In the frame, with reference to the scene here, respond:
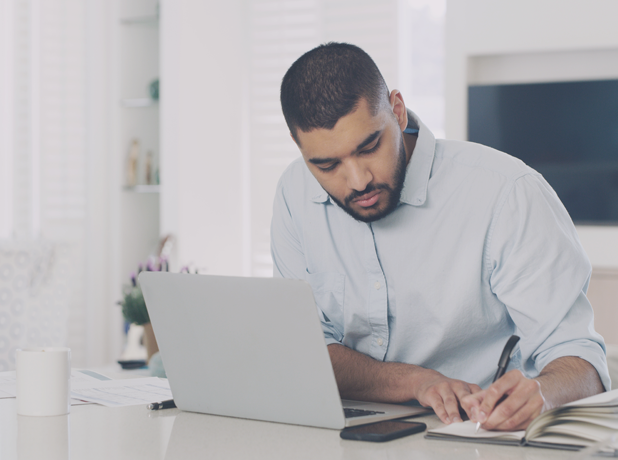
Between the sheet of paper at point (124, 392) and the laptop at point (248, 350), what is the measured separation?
5.2 inches

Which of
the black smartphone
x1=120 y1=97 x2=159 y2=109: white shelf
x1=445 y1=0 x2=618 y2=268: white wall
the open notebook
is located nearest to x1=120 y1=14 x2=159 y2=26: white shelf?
x1=120 y1=97 x2=159 y2=109: white shelf

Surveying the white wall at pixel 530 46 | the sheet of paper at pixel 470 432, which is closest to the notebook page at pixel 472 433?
the sheet of paper at pixel 470 432

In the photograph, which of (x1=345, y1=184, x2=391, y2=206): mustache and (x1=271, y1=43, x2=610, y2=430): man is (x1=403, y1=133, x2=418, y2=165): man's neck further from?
(x1=345, y1=184, x2=391, y2=206): mustache

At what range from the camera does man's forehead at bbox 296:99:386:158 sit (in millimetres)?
1224

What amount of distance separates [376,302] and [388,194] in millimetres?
207

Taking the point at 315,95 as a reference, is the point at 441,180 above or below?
below

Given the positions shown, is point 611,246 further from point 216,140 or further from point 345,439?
point 345,439

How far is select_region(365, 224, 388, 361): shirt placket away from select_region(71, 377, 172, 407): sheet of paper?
0.39 meters

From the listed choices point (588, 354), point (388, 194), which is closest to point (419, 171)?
point (388, 194)

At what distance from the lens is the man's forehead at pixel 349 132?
1224mm

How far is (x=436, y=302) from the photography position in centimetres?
132

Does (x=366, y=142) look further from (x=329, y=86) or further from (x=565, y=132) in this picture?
(x=565, y=132)

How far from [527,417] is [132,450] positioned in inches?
19.5

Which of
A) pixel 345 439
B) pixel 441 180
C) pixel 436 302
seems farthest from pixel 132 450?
pixel 441 180
